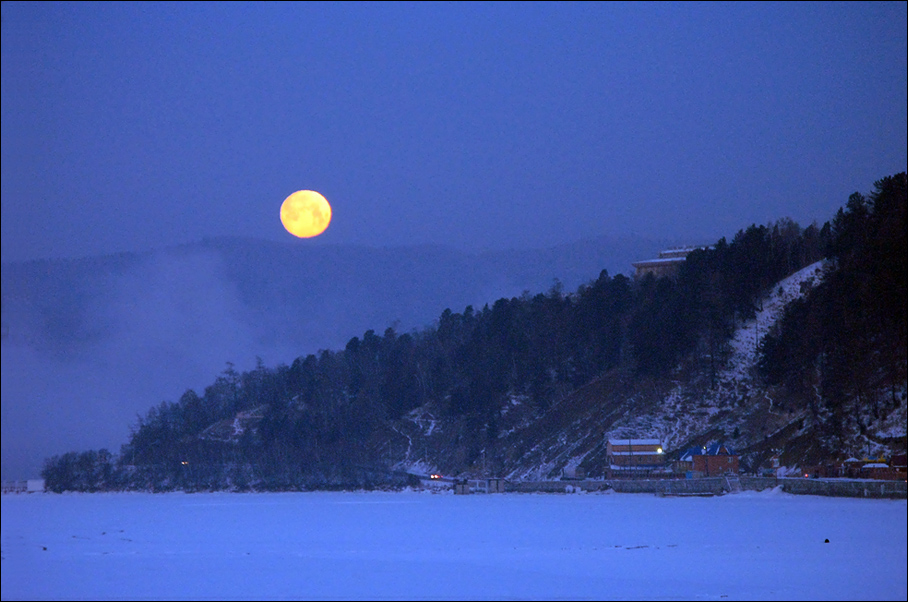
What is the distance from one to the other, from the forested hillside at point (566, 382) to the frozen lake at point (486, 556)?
14.8 meters

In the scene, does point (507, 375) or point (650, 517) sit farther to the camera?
point (507, 375)

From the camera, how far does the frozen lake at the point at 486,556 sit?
21.3 metres

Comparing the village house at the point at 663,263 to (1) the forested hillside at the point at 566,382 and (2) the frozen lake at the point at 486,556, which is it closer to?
(1) the forested hillside at the point at 566,382

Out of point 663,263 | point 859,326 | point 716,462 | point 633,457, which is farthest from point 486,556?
point 663,263

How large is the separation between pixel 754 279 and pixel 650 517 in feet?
167

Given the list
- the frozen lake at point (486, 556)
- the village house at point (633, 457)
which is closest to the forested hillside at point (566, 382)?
the village house at point (633, 457)

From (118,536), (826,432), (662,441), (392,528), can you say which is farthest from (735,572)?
(662,441)

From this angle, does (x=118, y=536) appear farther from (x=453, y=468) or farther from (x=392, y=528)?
(x=453, y=468)

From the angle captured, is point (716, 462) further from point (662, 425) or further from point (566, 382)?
point (566, 382)

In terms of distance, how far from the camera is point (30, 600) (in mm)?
20297

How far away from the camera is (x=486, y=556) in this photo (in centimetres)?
2814

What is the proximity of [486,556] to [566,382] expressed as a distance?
77101 mm

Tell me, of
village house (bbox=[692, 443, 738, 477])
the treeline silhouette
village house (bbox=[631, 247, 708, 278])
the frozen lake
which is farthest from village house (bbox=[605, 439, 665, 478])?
village house (bbox=[631, 247, 708, 278])

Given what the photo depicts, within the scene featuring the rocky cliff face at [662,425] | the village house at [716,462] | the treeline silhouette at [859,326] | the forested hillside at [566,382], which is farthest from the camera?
the village house at [716,462]
